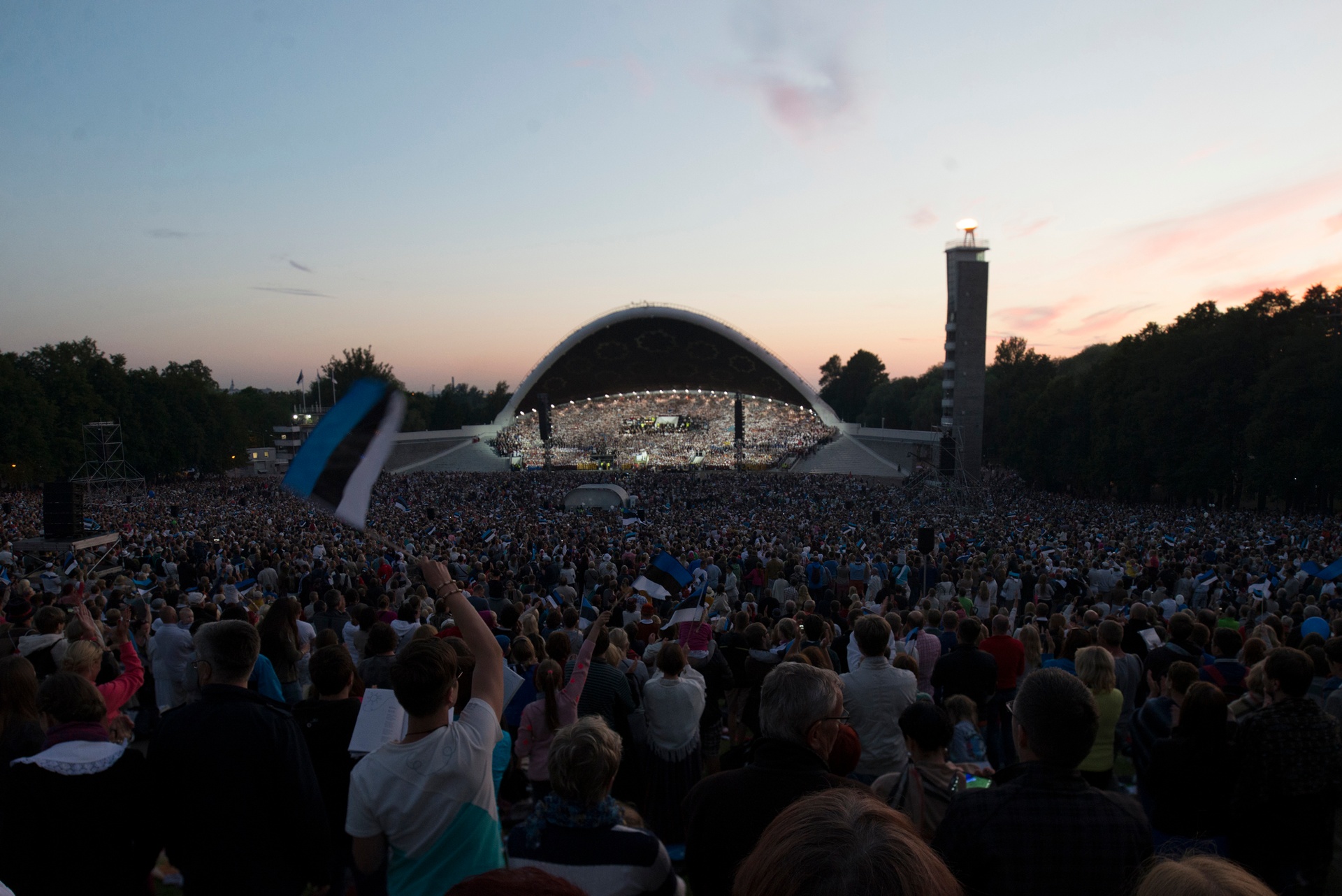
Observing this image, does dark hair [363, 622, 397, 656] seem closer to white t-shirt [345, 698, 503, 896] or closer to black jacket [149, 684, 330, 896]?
black jacket [149, 684, 330, 896]

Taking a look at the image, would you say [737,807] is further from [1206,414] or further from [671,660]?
[1206,414]

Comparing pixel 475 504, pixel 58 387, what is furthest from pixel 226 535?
pixel 58 387

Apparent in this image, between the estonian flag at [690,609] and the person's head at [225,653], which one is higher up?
the person's head at [225,653]

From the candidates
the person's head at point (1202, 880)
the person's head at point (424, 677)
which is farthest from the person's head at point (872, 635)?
the person's head at point (1202, 880)

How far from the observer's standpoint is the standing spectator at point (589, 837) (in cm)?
185

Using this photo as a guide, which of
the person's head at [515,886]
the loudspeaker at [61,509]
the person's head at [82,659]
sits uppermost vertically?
the person's head at [515,886]

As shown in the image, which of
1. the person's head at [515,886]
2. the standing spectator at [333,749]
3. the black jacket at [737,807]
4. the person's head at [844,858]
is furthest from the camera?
the standing spectator at [333,749]

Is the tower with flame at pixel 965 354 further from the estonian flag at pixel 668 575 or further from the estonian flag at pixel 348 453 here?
the estonian flag at pixel 348 453

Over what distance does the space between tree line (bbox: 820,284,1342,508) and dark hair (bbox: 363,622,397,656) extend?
29.6 metres

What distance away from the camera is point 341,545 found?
1520 centimetres

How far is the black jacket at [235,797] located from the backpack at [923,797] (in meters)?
1.70

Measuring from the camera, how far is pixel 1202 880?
Result: 956 millimetres

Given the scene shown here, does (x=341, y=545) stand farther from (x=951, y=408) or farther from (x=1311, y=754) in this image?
(x=951, y=408)

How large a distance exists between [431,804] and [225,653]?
77cm
